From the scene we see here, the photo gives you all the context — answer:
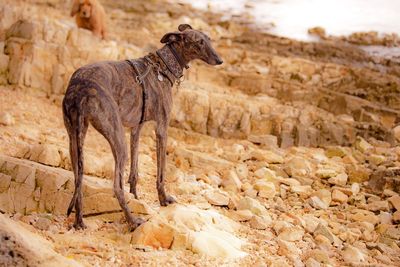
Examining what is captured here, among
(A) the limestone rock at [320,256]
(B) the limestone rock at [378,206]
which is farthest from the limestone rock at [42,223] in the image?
(B) the limestone rock at [378,206]

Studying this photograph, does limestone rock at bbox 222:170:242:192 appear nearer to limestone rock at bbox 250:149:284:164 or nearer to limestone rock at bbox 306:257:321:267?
limestone rock at bbox 250:149:284:164

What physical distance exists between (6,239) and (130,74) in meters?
1.80

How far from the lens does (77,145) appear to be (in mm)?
3035

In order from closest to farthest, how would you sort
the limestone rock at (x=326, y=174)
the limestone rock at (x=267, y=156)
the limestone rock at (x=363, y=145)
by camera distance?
the limestone rock at (x=326, y=174) → the limestone rock at (x=267, y=156) → the limestone rock at (x=363, y=145)

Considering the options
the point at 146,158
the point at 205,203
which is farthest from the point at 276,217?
the point at 146,158

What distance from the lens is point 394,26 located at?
10.3 meters

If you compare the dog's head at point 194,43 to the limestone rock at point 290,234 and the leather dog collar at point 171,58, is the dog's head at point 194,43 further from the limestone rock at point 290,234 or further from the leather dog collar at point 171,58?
the limestone rock at point 290,234

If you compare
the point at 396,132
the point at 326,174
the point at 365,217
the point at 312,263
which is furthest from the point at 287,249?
the point at 396,132

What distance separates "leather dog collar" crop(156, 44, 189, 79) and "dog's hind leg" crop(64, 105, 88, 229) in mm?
1127

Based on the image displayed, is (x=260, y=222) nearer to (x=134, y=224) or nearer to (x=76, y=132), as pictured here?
(x=134, y=224)

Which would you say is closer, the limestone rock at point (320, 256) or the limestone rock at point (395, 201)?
the limestone rock at point (320, 256)

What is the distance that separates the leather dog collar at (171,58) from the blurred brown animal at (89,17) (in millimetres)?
5317

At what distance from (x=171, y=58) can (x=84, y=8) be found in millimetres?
5613

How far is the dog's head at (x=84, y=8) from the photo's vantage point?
8383mm
